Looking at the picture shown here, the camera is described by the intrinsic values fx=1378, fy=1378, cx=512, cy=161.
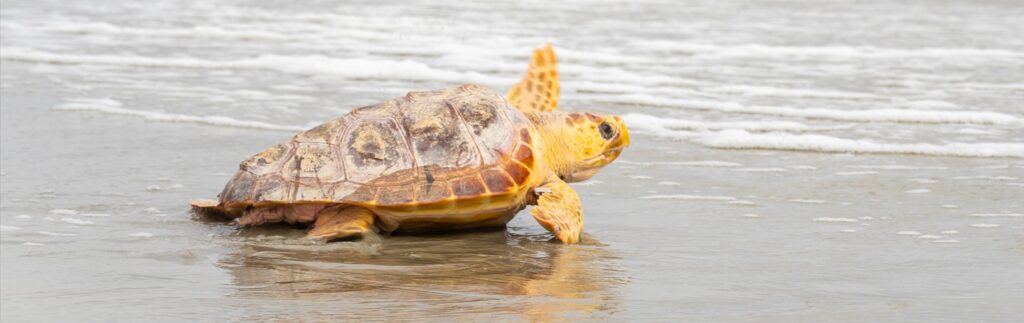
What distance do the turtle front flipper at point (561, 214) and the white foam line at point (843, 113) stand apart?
3.88m

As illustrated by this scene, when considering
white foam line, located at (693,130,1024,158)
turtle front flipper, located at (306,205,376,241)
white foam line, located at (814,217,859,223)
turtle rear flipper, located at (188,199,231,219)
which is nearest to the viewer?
turtle front flipper, located at (306,205,376,241)

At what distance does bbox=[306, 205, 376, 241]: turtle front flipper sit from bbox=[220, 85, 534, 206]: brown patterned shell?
0.27 ft

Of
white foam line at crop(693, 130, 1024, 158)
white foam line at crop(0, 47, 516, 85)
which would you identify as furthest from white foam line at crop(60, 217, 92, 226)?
white foam line at crop(0, 47, 516, 85)

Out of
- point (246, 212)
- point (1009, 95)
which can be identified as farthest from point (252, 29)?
point (246, 212)

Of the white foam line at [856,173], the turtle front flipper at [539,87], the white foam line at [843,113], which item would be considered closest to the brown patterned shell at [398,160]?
the turtle front flipper at [539,87]

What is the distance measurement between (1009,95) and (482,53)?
483cm

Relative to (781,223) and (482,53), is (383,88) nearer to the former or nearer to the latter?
(482,53)

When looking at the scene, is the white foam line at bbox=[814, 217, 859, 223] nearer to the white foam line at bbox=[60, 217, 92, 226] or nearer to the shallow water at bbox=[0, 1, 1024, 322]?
the shallow water at bbox=[0, 1, 1024, 322]

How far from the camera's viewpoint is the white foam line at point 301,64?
1115 cm

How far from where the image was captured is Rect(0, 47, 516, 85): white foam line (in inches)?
439

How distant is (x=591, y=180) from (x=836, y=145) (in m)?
1.71

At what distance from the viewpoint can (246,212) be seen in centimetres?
557

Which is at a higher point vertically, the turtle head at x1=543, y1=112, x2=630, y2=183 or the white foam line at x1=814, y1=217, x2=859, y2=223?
the turtle head at x1=543, y1=112, x2=630, y2=183

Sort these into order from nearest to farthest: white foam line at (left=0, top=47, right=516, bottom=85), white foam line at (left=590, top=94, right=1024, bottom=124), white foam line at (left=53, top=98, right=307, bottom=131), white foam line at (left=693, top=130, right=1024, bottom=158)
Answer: white foam line at (left=693, top=130, right=1024, bottom=158)
white foam line at (left=53, top=98, right=307, bottom=131)
white foam line at (left=590, top=94, right=1024, bottom=124)
white foam line at (left=0, top=47, right=516, bottom=85)
